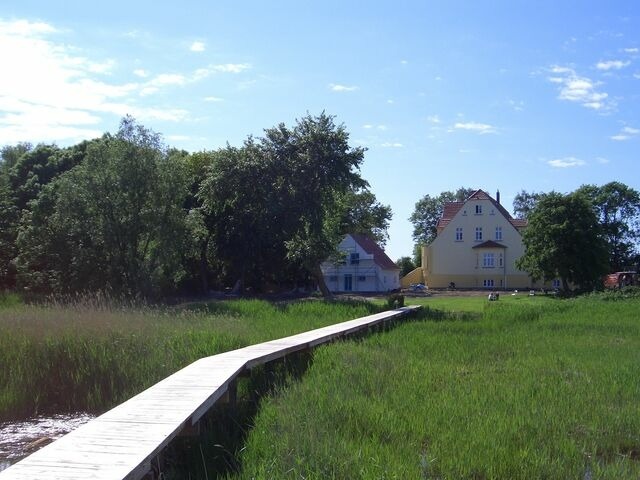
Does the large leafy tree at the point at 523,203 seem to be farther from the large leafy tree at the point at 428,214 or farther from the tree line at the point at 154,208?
the tree line at the point at 154,208

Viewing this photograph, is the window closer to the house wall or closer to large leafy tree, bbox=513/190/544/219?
the house wall

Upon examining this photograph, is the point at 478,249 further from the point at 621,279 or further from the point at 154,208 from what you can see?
the point at 154,208

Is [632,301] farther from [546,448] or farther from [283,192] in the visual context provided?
[546,448]

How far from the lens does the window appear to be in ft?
235

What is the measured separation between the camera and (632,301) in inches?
1224

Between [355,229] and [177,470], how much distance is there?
67088 mm

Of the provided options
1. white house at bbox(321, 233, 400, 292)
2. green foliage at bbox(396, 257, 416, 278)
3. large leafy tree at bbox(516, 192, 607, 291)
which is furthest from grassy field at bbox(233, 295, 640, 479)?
green foliage at bbox(396, 257, 416, 278)

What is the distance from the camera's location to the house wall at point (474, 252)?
234 ft

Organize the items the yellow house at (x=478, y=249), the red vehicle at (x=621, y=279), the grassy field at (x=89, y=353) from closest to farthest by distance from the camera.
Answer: the grassy field at (x=89, y=353), the red vehicle at (x=621, y=279), the yellow house at (x=478, y=249)

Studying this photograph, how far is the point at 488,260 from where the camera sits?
72000mm

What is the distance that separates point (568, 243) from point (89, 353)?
4629cm

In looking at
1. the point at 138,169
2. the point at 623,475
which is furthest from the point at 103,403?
the point at 138,169

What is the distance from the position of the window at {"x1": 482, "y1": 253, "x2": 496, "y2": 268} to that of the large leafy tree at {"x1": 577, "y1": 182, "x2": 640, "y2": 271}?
21.0m

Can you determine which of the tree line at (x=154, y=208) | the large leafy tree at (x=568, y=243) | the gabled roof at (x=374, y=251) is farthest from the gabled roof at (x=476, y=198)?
the tree line at (x=154, y=208)
